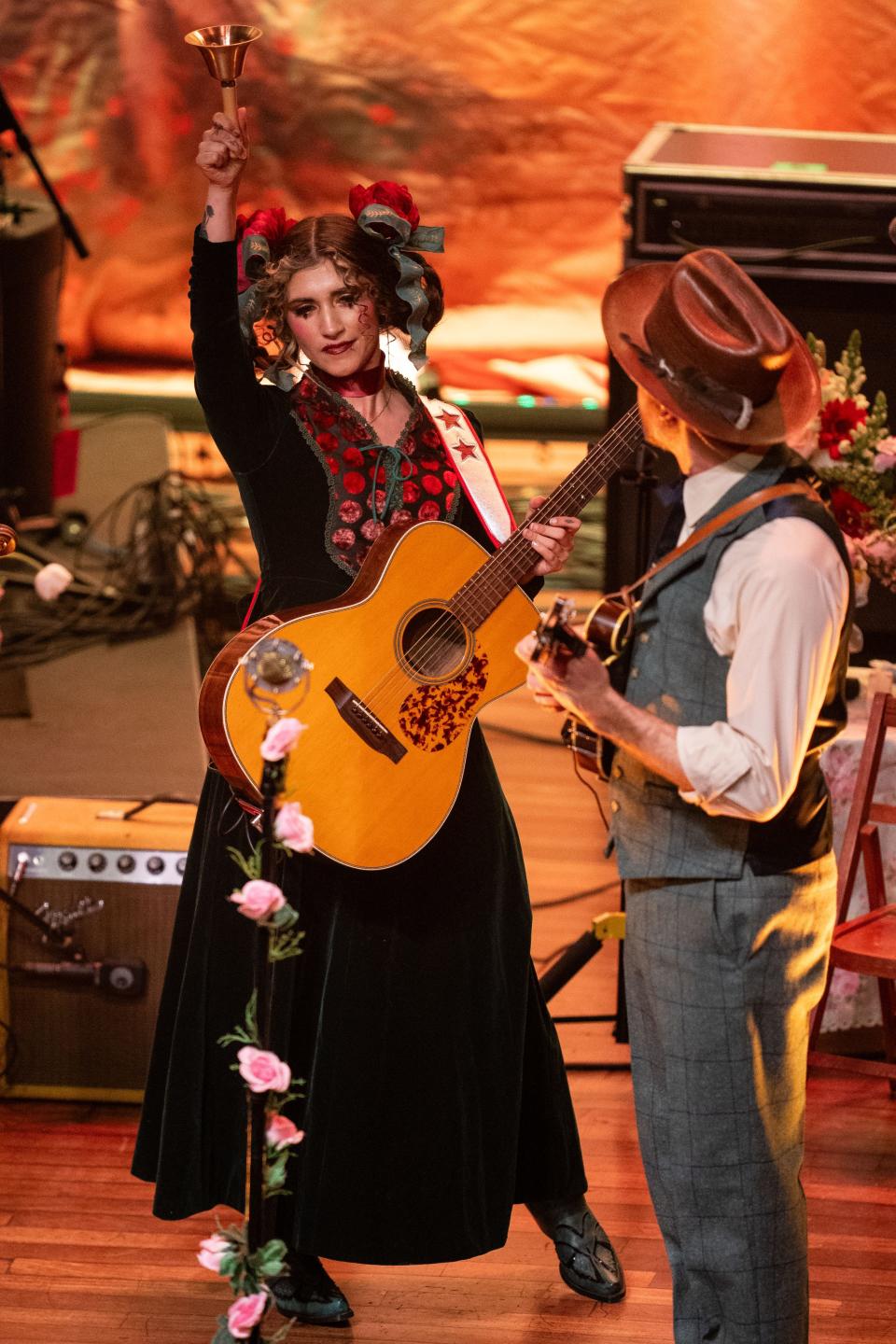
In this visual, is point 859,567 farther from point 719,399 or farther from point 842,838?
point 719,399

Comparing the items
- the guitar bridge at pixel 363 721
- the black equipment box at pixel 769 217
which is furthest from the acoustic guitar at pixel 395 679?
the black equipment box at pixel 769 217

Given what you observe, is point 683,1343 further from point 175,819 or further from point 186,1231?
Answer: point 175,819

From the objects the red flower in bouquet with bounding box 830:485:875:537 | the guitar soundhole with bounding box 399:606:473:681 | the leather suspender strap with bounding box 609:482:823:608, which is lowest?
the red flower in bouquet with bounding box 830:485:875:537

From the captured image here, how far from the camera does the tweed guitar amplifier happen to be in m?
3.79

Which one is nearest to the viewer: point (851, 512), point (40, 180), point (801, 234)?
point (851, 512)

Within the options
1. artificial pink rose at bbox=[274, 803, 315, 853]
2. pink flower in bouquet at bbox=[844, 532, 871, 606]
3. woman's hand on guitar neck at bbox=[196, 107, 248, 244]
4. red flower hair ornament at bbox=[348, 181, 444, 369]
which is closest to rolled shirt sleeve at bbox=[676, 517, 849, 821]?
artificial pink rose at bbox=[274, 803, 315, 853]

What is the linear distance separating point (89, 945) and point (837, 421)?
1998 millimetres

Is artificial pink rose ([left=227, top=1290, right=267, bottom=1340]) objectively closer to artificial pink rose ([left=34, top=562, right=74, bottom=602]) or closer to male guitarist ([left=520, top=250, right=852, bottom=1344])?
male guitarist ([left=520, top=250, right=852, bottom=1344])

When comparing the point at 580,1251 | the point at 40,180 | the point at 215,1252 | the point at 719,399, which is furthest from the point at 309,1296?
the point at 40,180

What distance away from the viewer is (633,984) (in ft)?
8.05

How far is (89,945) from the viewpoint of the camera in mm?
3820

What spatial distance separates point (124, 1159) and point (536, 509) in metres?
1.70

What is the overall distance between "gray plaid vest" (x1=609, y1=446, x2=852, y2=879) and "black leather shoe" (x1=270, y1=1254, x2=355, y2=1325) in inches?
44.8

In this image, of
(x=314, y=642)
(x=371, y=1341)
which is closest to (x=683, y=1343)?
(x=371, y=1341)
